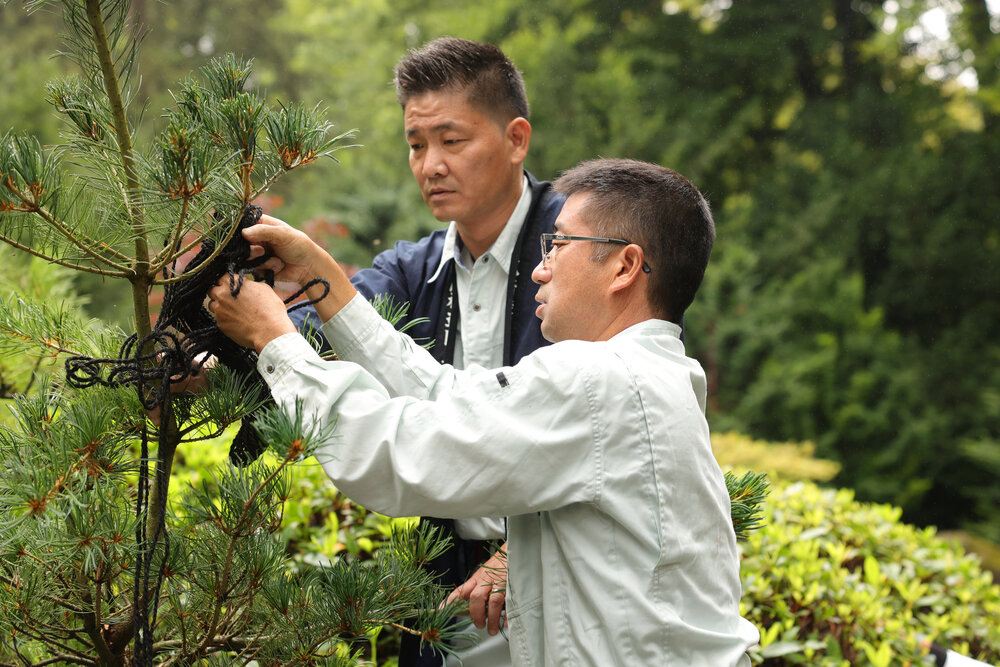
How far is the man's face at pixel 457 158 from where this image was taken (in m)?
2.73

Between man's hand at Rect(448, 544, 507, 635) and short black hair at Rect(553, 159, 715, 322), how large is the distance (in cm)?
80

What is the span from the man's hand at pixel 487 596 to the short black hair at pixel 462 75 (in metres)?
1.49

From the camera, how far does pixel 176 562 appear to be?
66.4 inches

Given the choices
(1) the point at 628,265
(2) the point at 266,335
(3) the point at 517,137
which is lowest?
(2) the point at 266,335

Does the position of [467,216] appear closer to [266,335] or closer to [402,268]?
[402,268]

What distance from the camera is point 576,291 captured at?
1980 mm

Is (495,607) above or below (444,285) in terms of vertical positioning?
below

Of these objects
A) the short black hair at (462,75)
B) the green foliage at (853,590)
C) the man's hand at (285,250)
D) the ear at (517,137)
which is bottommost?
the green foliage at (853,590)

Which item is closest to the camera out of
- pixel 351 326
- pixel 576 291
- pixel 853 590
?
pixel 351 326

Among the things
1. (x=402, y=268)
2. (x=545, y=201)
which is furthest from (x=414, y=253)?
(x=545, y=201)

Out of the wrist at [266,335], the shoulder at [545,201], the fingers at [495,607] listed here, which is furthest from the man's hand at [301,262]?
the shoulder at [545,201]

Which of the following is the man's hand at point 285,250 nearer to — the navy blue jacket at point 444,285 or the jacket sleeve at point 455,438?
the jacket sleeve at point 455,438

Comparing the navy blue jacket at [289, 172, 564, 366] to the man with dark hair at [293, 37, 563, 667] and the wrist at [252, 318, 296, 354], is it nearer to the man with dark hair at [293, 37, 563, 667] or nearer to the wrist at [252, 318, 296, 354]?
the man with dark hair at [293, 37, 563, 667]

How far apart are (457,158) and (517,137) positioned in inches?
11.3
